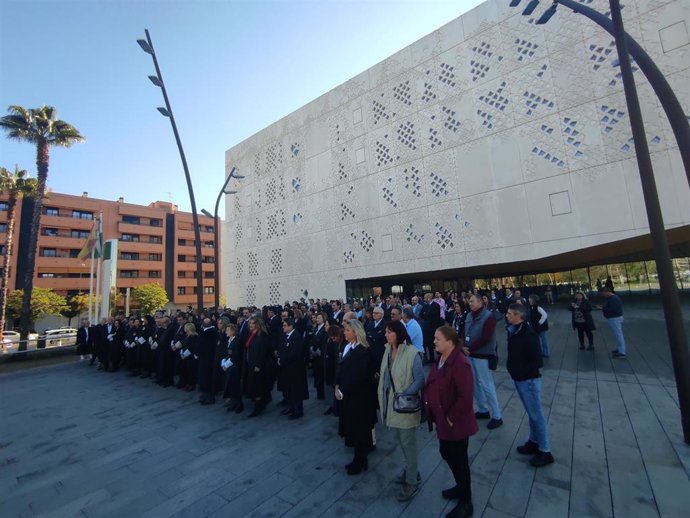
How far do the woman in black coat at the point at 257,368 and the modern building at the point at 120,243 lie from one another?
142 ft

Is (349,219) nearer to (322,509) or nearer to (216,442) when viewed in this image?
(216,442)

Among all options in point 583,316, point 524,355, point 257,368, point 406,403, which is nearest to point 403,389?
point 406,403

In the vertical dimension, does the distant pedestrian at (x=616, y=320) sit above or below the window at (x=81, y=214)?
below

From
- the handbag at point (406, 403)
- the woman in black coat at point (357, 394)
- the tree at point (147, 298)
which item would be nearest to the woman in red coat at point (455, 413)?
the handbag at point (406, 403)

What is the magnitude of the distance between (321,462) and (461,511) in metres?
1.92

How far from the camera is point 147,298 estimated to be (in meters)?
45.7

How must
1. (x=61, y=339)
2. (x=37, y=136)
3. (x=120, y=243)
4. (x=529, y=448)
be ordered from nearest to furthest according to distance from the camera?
1. (x=529, y=448)
2. (x=61, y=339)
3. (x=37, y=136)
4. (x=120, y=243)

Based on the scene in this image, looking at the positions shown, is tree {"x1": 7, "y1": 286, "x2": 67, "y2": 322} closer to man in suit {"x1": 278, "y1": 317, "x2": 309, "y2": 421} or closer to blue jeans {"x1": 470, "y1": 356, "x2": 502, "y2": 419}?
man in suit {"x1": 278, "y1": 317, "x2": 309, "y2": 421}

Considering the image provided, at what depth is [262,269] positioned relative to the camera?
97.4 feet

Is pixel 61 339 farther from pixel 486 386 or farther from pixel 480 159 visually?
pixel 480 159

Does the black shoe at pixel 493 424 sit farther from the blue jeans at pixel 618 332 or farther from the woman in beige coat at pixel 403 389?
the blue jeans at pixel 618 332

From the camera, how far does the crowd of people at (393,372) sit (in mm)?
3109

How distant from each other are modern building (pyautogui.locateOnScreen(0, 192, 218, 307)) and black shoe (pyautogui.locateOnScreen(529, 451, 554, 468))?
4815cm

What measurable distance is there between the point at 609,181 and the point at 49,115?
108ft
